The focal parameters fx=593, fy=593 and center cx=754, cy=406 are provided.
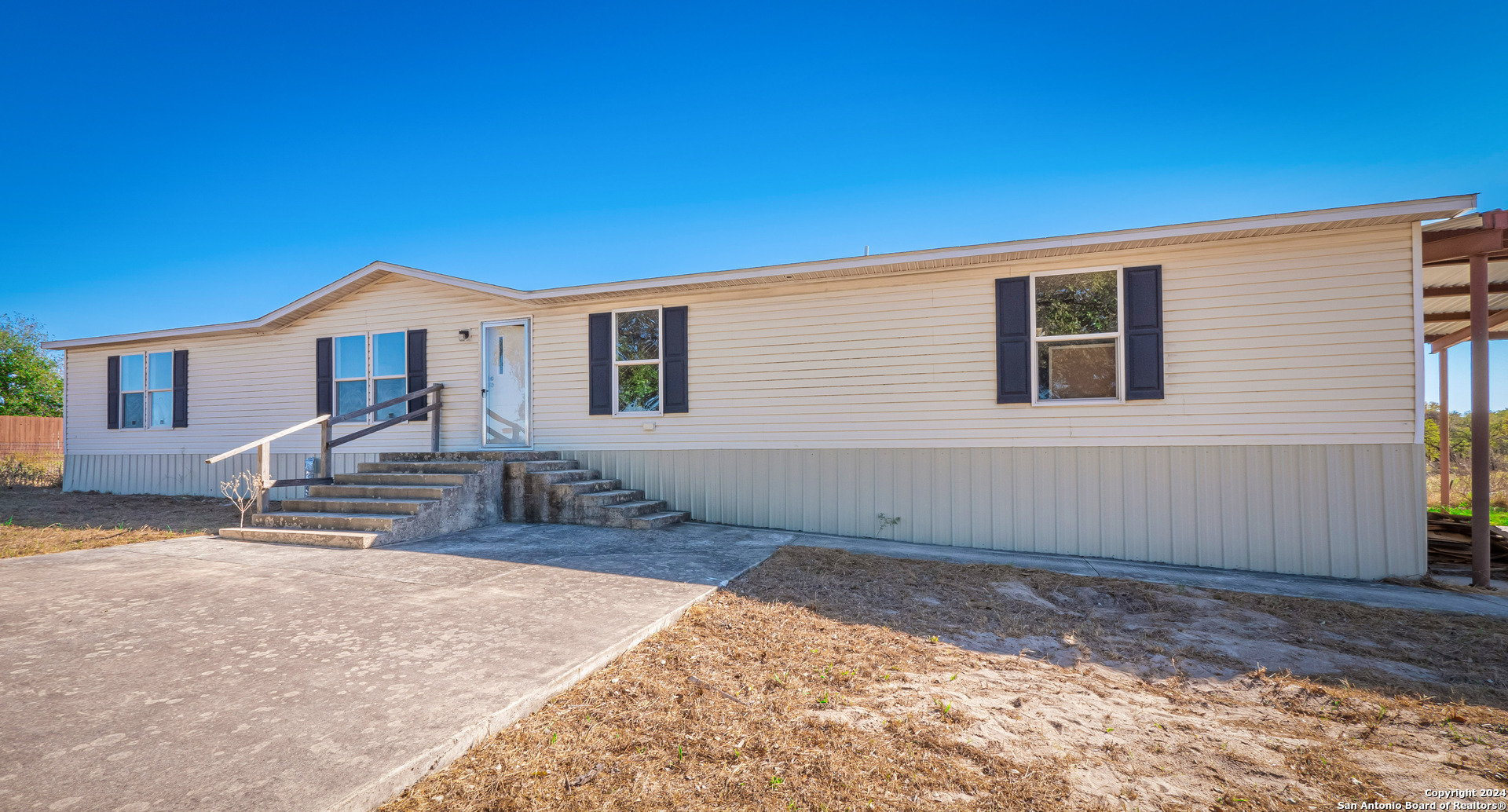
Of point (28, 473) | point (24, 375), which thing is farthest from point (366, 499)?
point (24, 375)

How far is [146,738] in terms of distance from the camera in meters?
2.00

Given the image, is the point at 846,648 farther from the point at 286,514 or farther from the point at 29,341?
the point at 29,341

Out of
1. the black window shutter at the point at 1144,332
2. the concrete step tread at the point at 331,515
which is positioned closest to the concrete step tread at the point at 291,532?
the concrete step tread at the point at 331,515

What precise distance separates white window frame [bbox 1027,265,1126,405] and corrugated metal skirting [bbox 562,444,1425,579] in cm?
57

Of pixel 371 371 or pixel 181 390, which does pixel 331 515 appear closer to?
pixel 371 371

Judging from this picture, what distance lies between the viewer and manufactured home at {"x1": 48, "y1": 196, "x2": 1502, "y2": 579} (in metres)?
5.96

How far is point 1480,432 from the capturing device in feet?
19.2

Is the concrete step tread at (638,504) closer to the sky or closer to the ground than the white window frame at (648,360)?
closer to the ground

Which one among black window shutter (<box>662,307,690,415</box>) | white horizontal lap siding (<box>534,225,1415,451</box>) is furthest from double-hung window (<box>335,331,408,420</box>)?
black window shutter (<box>662,307,690,415</box>)

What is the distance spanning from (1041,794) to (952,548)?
5060 mm

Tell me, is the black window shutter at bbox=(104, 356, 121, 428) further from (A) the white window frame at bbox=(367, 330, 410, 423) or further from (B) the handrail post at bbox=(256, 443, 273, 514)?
(B) the handrail post at bbox=(256, 443, 273, 514)

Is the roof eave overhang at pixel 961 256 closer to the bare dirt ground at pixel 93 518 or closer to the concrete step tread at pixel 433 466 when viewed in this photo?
the concrete step tread at pixel 433 466

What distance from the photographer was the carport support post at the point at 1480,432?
5691 mm

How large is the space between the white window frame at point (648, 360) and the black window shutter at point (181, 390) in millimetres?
8516
